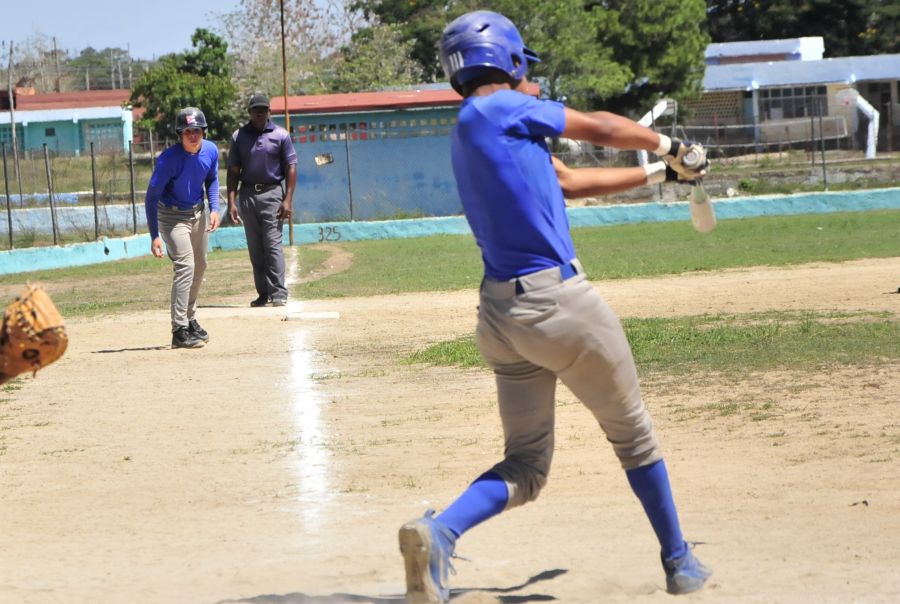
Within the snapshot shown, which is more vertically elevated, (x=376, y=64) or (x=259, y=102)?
(x=376, y=64)

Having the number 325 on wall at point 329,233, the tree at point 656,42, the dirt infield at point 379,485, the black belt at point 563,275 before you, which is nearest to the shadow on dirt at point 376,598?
the dirt infield at point 379,485

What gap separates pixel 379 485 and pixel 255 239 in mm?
8643

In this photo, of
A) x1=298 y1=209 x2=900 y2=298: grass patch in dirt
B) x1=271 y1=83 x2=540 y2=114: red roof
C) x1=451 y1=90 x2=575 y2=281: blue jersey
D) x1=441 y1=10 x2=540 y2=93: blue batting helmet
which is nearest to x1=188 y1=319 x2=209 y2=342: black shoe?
x1=298 y1=209 x2=900 y2=298: grass patch in dirt

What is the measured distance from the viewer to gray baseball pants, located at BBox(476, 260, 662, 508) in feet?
13.9

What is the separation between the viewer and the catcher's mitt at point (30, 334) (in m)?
4.07

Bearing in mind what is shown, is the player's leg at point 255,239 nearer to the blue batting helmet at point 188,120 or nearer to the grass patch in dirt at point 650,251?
the grass patch in dirt at point 650,251

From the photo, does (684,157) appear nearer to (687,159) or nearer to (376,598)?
Answer: (687,159)

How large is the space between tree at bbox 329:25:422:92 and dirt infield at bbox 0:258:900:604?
40760mm

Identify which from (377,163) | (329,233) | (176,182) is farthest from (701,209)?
(377,163)

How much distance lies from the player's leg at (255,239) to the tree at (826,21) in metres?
54.7

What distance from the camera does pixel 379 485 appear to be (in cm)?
646

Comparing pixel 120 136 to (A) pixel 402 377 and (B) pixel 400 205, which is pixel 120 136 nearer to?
(B) pixel 400 205

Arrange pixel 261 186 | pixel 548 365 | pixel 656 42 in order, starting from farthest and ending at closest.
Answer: pixel 656 42, pixel 261 186, pixel 548 365

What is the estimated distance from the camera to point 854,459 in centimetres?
643
